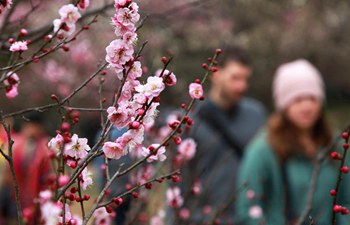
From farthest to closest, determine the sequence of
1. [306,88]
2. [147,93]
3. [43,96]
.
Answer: [43,96] < [306,88] < [147,93]

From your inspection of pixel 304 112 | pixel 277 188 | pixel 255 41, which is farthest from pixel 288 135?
pixel 255 41

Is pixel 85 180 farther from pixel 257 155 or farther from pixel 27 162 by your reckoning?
pixel 27 162

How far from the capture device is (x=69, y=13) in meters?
1.57

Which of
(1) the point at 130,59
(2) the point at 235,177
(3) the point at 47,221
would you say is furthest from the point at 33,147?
(3) the point at 47,221

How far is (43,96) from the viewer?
1312 centimetres

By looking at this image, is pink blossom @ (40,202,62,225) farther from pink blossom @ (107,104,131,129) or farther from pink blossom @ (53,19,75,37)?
pink blossom @ (53,19,75,37)

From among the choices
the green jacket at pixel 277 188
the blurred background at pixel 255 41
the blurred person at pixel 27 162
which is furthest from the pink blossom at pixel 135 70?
the blurred background at pixel 255 41

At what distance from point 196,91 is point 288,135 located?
76.3 inches

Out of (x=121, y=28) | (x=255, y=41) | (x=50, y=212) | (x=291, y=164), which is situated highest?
(x=121, y=28)

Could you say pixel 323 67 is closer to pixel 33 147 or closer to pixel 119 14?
pixel 33 147

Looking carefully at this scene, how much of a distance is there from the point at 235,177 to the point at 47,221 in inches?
119

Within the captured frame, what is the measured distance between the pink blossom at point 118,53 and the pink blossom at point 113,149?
19 cm

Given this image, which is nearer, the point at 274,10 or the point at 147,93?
the point at 147,93

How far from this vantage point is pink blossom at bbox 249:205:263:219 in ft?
10.2
